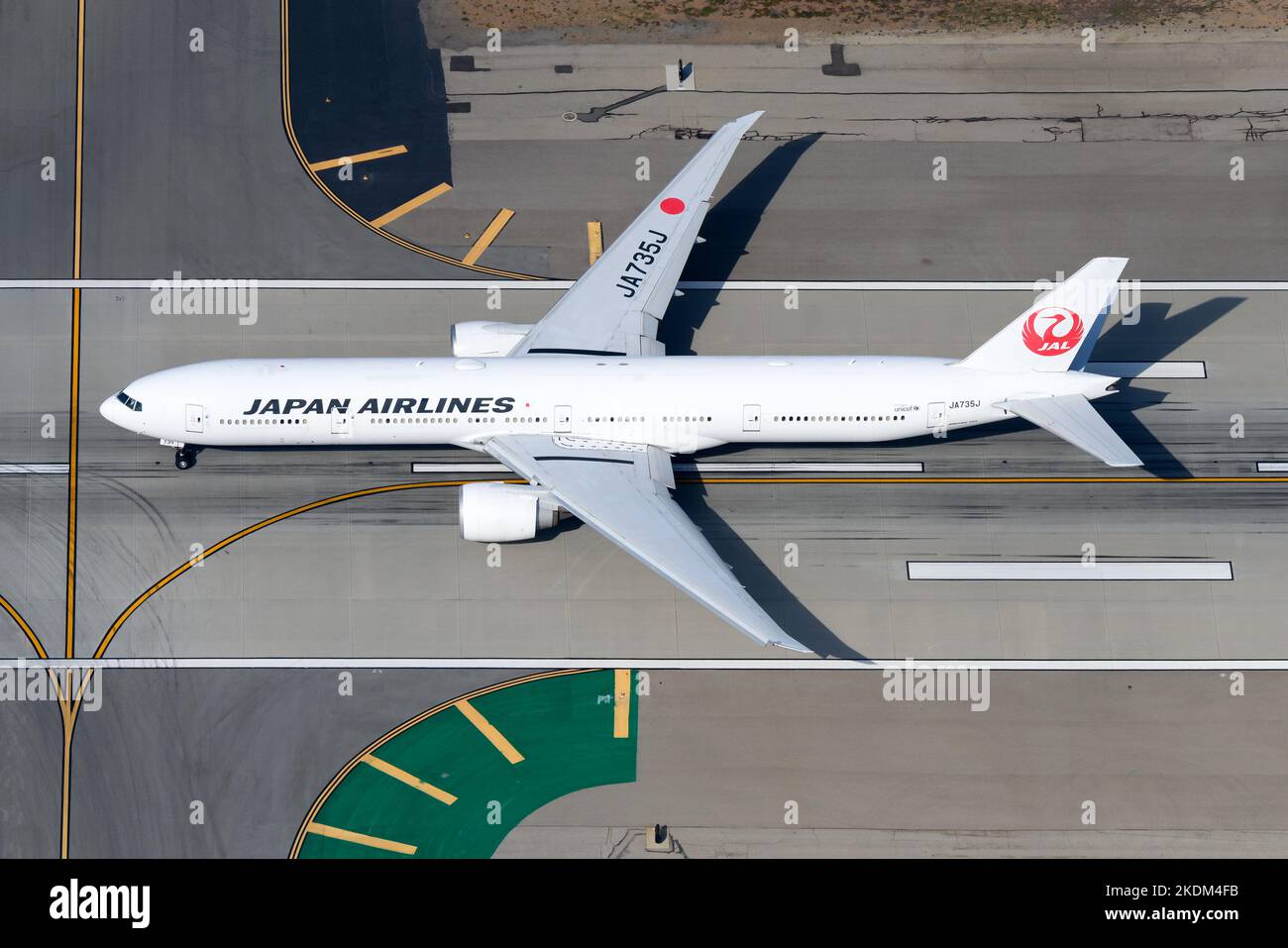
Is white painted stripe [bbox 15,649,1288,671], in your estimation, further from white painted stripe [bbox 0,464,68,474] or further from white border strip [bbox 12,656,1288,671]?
white painted stripe [bbox 0,464,68,474]

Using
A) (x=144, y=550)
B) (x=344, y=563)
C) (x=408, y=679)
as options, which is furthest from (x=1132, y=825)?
(x=144, y=550)

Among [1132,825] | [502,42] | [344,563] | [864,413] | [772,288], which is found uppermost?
[502,42]

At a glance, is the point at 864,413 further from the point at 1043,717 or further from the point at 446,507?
the point at 446,507

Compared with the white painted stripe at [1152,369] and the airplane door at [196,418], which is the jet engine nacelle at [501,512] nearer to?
the airplane door at [196,418]

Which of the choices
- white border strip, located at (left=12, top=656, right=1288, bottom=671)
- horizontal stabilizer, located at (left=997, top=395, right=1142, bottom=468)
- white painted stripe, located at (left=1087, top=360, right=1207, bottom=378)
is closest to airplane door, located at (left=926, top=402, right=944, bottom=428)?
horizontal stabilizer, located at (left=997, top=395, right=1142, bottom=468)

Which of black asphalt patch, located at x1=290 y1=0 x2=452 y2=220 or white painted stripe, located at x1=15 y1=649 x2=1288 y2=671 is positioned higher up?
black asphalt patch, located at x1=290 y1=0 x2=452 y2=220

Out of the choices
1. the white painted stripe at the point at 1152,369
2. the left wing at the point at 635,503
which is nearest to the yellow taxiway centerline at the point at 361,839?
the left wing at the point at 635,503

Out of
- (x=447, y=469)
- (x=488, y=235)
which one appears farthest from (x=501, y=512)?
(x=488, y=235)
